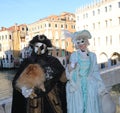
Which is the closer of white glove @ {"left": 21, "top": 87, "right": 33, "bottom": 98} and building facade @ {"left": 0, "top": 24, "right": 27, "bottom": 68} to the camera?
white glove @ {"left": 21, "top": 87, "right": 33, "bottom": 98}

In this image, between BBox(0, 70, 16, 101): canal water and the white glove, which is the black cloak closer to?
the white glove

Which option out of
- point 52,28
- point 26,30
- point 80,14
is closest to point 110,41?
point 80,14

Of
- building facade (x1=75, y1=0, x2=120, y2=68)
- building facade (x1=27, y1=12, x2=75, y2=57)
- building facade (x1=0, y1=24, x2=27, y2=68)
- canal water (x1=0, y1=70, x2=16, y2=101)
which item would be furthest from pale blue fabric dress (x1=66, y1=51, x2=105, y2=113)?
building facade (x1=0, y1=24, x2=27, y2=68)

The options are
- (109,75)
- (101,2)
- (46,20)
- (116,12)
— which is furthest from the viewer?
(46,20)

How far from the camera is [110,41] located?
80.4 feet

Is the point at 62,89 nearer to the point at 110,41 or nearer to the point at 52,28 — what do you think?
the point at 110,41

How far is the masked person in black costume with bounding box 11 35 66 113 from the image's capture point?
2398mm

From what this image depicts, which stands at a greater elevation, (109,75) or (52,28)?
(52,28)

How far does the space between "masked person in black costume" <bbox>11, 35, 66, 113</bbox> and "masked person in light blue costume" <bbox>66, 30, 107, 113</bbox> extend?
0.07 m

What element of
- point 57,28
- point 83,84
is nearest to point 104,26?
point 57,28

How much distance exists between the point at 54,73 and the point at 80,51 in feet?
0.80

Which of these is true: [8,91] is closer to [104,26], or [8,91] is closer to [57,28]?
[104,26]

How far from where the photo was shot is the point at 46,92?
2.39 meters

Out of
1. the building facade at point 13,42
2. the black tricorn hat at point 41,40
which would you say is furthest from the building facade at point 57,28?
the black tricorn hat at point 41,40
